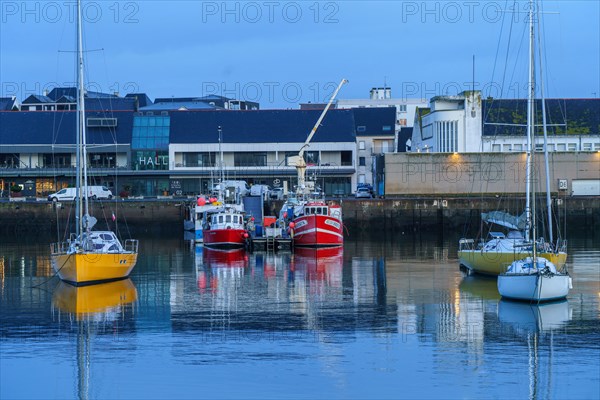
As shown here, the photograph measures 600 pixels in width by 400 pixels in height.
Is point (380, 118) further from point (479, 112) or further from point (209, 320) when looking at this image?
point (209, 320)

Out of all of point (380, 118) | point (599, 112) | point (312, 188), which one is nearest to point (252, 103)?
point (380, 118)

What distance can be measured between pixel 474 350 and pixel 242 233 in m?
36.0

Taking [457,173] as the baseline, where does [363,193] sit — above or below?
below

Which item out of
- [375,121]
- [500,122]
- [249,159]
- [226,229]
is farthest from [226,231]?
[375,121]

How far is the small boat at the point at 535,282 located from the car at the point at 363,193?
2015 inches

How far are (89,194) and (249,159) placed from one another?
17791 millimetres

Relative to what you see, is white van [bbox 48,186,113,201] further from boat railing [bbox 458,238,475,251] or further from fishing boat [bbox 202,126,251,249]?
boat railing [bbox 458,238,475,251]

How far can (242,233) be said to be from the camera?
6281 cm

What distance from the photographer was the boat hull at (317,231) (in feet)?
200

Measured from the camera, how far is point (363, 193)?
87.7m

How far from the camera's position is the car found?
286ft

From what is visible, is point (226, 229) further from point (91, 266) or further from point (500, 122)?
point (500, 122)

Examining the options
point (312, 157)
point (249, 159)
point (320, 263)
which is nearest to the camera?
point (320, 263)

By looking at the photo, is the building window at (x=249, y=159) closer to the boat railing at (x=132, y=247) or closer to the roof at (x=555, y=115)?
the roof at (x=555, y=115)
